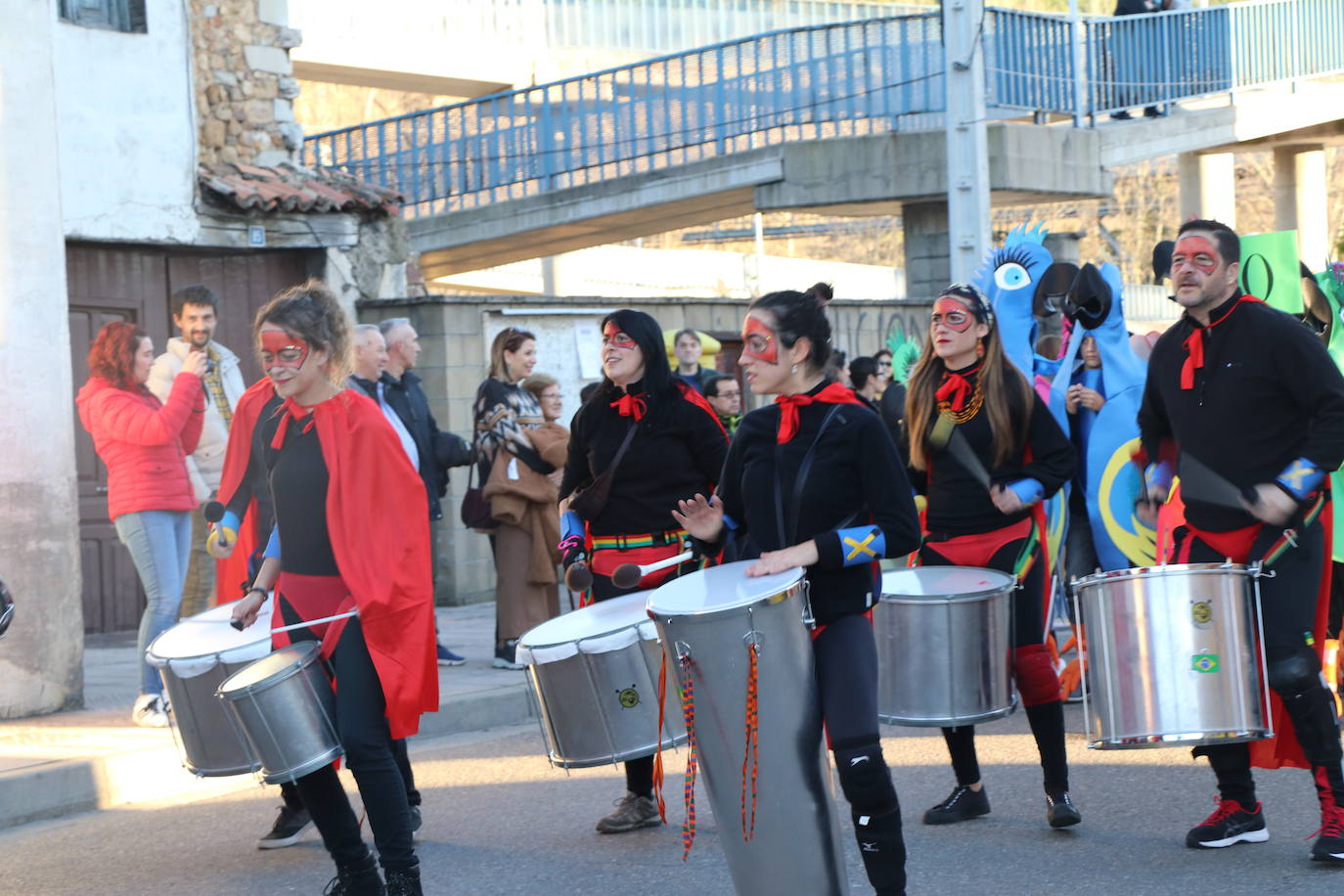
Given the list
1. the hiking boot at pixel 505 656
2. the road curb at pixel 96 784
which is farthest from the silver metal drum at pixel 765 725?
the hiking boot at pixel 505 656

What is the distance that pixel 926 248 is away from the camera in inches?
771

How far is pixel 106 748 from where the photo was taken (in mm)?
7746

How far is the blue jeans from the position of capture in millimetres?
8445

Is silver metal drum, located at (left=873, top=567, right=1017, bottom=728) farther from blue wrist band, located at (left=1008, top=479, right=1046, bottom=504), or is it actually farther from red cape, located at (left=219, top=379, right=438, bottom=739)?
red cape, located at (left=219, top=379, right=438, bottom=739)

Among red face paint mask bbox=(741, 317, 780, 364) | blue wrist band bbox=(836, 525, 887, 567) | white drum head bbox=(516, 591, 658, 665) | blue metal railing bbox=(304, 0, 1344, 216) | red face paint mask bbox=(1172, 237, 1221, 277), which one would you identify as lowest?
white drum head bbox=(516, 591, 658, 665)

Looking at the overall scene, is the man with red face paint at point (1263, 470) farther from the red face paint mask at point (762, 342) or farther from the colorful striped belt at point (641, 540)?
the colorful striped belt at point (641, 540)

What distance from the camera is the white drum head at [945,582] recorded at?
579cm

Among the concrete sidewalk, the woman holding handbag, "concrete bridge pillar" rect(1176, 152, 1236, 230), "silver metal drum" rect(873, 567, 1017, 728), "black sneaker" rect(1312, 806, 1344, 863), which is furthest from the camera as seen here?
"concrete bridge pillar" rect(1176, 152, 1236, 230)

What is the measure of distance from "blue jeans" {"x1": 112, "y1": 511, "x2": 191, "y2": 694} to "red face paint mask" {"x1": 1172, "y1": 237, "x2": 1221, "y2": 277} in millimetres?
4977

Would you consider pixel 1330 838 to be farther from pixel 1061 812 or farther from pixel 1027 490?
pixel 1027 490

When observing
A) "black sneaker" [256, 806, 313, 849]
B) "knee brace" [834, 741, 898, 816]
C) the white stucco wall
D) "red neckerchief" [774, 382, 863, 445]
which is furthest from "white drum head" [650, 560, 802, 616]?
the white stucco wall

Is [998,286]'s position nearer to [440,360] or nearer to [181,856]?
[181,856]

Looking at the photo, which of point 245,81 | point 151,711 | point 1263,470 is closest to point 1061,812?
point 1263,470

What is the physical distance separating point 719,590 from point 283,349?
153 cm
